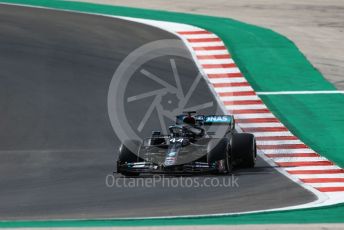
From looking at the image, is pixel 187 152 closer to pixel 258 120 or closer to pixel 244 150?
pixel 244 150

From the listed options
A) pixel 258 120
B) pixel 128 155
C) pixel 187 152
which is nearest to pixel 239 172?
pixel 187 152

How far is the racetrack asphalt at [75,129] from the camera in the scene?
1856 centimetres

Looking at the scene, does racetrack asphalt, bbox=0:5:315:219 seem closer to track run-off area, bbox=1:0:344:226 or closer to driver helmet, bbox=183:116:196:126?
track run-off area, bbox=1:0:344:226

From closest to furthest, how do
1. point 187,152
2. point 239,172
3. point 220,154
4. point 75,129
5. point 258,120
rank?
point 220,154
point 187,152
point 239,172
point 75,129
point 258,120

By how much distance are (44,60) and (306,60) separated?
27.2ft

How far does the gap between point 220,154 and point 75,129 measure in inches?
250

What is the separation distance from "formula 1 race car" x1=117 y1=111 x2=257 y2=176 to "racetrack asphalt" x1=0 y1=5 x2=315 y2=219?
0.36 meters

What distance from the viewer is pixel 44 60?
33375mm

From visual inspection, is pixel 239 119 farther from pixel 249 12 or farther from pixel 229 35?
pixel 249 12

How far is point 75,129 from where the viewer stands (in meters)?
26.4

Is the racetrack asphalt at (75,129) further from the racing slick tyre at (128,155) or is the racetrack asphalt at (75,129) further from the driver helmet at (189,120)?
the driver helmet at (189,120)

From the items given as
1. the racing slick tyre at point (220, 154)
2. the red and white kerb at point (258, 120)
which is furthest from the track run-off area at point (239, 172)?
the racing slick tyre at point (220, 154)

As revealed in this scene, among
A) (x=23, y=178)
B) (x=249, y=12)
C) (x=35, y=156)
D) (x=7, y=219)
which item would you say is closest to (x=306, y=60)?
(x=249, y=12)

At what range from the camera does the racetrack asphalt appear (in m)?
18.6
